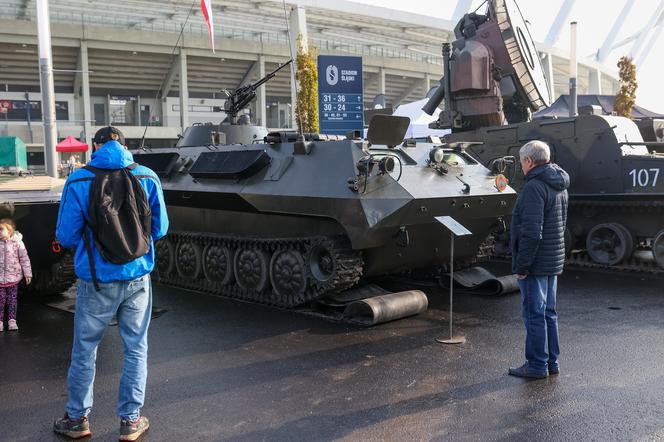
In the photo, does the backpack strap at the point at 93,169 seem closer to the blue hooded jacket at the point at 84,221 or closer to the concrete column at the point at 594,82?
the blue hooded jacket at the point at 84,221

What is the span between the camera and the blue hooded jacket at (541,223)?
5.15m

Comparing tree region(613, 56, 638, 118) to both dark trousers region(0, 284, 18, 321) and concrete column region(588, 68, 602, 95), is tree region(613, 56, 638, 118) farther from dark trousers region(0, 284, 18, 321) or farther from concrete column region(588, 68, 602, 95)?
concrete column region(588, 68, 602, 95)

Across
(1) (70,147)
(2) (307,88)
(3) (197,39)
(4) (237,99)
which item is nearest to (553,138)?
(4) (237,99)

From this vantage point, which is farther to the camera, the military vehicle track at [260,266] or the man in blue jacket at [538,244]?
the military vehicle track at [260,266]

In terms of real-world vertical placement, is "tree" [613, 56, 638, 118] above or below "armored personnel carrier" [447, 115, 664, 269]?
above

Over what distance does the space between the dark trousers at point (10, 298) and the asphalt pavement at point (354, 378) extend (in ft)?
0.70

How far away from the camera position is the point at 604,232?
1105 cm

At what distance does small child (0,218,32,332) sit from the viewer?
22.4 ft

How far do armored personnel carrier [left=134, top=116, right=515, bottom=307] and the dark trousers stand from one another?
2521 millimetres

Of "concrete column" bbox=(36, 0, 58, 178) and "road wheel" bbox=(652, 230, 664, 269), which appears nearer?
"road wheel" bbox=(652, 230, 664, 269)

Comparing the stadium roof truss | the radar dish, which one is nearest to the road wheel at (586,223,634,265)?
the radar dish

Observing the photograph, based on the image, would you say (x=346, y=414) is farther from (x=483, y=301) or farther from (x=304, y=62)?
(x=304, y=62)

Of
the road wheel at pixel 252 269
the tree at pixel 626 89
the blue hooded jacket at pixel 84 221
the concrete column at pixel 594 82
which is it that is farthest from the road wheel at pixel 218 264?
the concrete column at pixel 594 82

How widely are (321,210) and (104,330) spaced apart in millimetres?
3489
